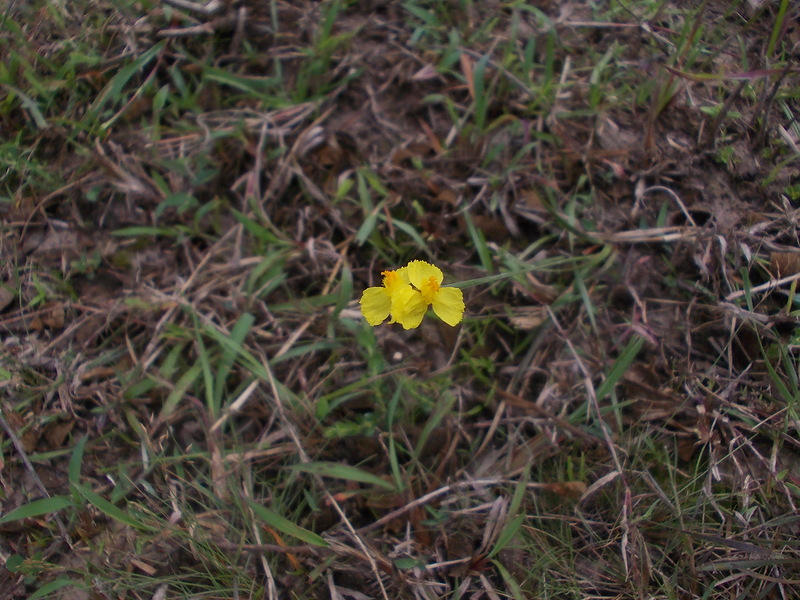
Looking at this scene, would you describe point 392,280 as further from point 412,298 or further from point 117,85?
point 117,85

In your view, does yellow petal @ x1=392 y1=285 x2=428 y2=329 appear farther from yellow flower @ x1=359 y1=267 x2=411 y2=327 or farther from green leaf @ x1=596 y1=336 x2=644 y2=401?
green leaf @ x1=596 y1=336 x2=644 y2=401

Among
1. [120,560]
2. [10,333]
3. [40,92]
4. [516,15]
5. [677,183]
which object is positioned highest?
[516,15]

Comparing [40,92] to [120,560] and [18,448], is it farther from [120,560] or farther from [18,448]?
[120,560]

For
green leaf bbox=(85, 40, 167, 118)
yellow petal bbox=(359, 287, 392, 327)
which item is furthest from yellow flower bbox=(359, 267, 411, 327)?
green leaf bbox=(85, 40, 167, 118)

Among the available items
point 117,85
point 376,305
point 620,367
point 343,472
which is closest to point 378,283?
point 376,305

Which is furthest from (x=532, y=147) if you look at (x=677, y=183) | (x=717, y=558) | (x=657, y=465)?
(x=717, y=558)

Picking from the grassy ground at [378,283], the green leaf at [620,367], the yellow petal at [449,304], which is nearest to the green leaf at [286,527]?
the grassy ground at [378,283]
